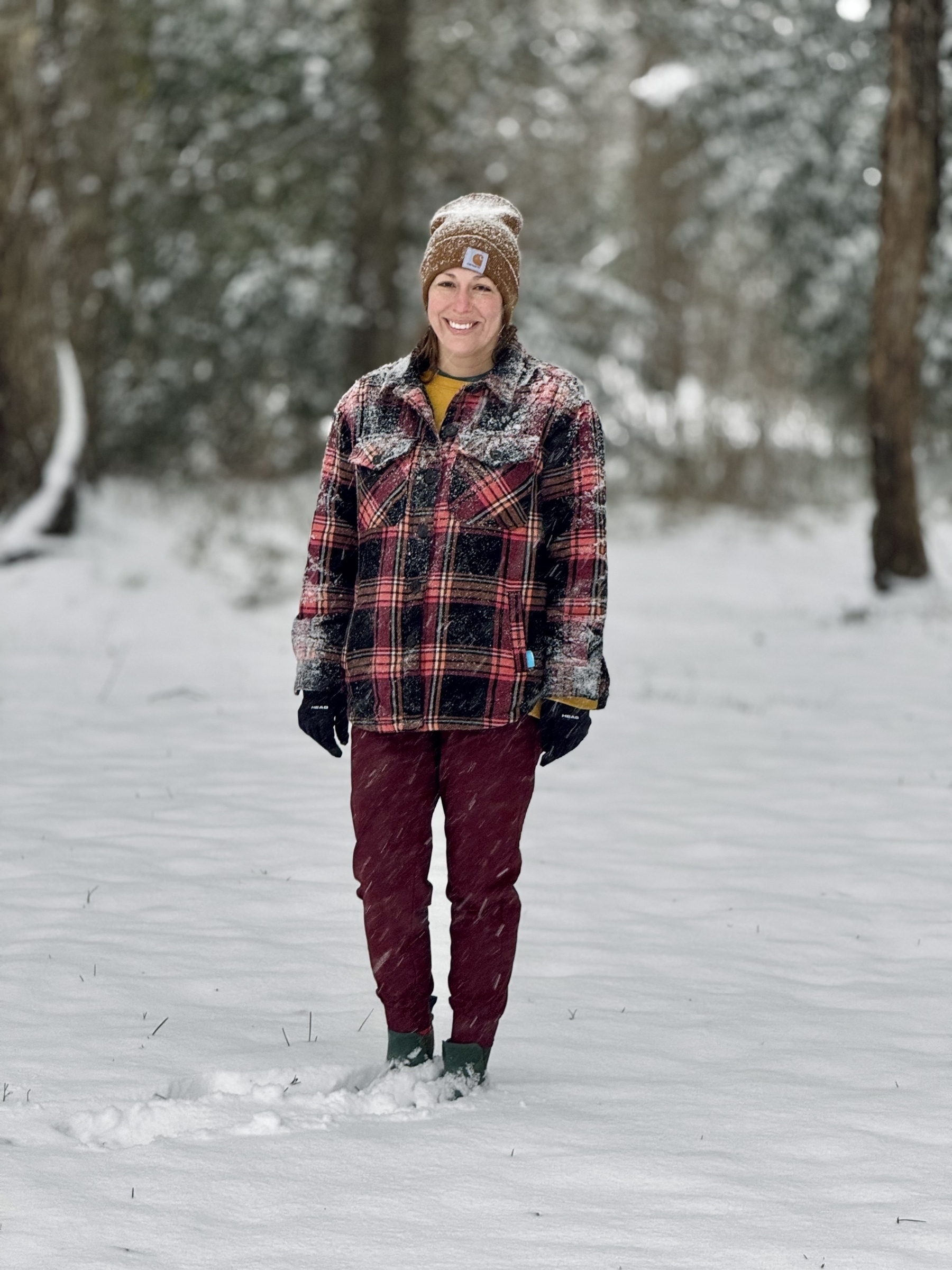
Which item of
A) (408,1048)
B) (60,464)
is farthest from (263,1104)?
(60,464)

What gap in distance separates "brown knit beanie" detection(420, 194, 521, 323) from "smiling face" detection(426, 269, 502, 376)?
0.08 feet

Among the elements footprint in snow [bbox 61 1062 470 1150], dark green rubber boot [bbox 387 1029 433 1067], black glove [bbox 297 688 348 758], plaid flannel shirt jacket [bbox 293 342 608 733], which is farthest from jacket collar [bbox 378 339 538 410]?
footprint in snow [bbox 61 1062 470 1150]

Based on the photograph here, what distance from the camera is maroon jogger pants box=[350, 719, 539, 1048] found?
11.7ft

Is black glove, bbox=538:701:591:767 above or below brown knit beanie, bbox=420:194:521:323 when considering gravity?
below

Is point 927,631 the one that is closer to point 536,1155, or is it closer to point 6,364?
point 6,364

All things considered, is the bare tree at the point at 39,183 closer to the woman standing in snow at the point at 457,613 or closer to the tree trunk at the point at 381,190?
the tree trunk at the point at 381,190

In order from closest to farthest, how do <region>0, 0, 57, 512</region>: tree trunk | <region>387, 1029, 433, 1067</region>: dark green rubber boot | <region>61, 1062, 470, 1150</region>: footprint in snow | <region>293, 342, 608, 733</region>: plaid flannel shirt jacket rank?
<region>61, 1062, 470, 1150</region>: footprint in snow
<region>293, 342, 608, 733</region>: plaid flannel shirt jacket
<region>387, 1029, 433, 1067</region>: dark green rubber boot
<region>0, 0, 57, 512</region>: tree trunk

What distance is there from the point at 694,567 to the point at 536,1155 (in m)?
14.9

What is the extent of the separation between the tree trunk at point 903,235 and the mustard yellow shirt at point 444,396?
10.4m

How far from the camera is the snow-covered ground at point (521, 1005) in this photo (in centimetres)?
308

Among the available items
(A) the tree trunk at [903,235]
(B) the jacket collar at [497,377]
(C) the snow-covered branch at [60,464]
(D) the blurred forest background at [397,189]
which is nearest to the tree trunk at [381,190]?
(D) the blurred forest background at [397,189]

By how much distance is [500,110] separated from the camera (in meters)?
20.3

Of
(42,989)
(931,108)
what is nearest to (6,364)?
(931,108)

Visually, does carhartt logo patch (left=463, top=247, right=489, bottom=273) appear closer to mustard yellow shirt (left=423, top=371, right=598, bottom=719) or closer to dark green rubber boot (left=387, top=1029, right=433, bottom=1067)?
mustard yellow shirt (left=423, top=371, right=598, bottom=719)
